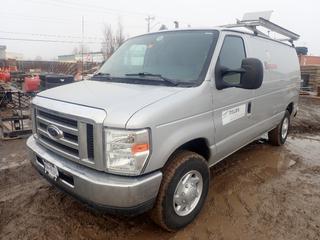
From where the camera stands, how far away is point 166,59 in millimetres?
3342

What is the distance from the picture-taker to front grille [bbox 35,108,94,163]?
7.80 ft

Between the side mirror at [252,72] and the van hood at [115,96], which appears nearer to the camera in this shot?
the van hood at [115,96]

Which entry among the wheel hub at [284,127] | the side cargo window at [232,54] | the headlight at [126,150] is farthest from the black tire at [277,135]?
the headlight at [126,150]

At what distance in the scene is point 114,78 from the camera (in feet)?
11.3

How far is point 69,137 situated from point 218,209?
1998mm

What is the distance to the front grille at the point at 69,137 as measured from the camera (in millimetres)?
2379

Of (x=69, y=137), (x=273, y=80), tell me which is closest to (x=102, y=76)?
(x=69, y=137)

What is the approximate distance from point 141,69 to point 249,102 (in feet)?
5.26

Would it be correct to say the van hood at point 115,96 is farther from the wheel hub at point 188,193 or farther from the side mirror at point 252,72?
the wheel hub at point 188,193

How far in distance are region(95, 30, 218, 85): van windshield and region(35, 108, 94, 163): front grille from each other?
966 mm

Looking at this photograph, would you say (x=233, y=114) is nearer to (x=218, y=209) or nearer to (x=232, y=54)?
(x=232, y=54)

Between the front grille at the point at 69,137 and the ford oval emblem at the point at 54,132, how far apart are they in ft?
0.07

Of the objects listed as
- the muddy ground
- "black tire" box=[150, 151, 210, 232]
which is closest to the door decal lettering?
"black tire" box=[150, 151, 210, 232]

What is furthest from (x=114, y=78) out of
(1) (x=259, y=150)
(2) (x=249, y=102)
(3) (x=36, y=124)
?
(1) (x=259, y=150)
